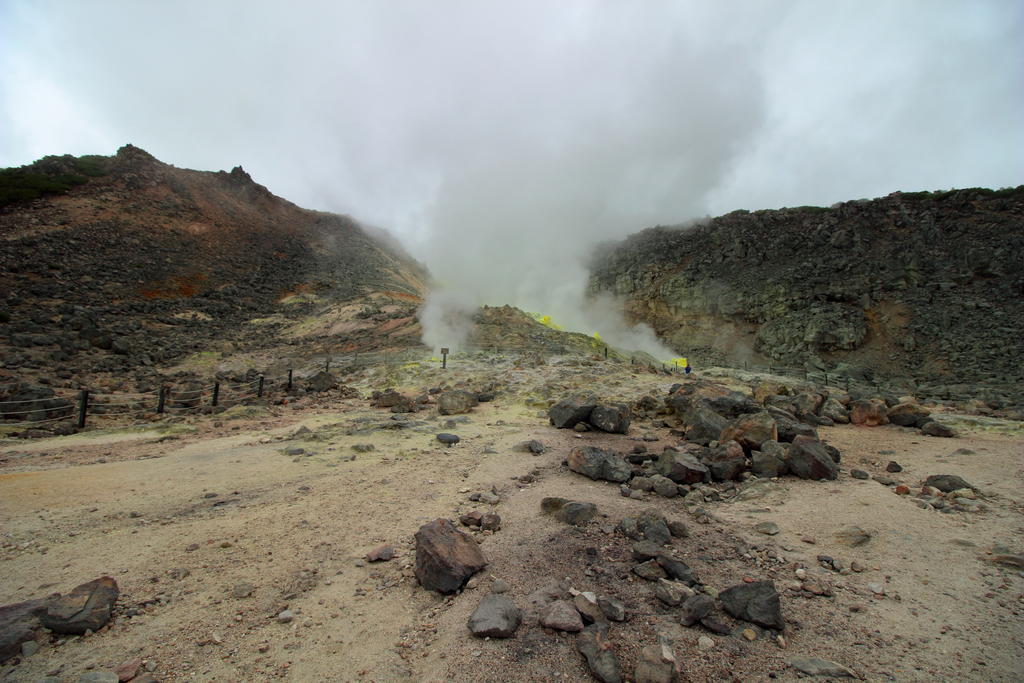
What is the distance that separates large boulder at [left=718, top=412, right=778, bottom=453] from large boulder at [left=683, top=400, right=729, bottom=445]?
69 centimetres

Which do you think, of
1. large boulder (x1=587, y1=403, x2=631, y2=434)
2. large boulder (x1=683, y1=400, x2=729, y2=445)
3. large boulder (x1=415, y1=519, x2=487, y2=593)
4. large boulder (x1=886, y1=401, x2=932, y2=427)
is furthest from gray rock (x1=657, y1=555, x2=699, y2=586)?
large boulder (x1=886, y1=401, x2=932, y2=427)

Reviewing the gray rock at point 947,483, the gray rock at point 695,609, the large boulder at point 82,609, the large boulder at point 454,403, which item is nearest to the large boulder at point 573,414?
the large boulder at point 454,403

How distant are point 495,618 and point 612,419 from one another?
6.95m

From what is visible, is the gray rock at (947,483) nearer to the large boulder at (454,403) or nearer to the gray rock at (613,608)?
the gray rock at (613,608)

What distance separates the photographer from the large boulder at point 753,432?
7.30m

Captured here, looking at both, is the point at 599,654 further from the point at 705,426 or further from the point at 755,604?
the point at 705,426

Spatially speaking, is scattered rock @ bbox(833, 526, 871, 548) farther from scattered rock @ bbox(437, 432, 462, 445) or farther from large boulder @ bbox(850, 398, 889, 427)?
large boulder @ bbox(850, 398, 889, 427)

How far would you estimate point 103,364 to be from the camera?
17844mm

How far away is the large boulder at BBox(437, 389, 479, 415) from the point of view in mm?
12164

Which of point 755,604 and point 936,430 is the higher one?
point 936,430

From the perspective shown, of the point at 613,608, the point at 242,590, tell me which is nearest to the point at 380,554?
the point at 242,590

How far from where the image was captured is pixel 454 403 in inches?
483

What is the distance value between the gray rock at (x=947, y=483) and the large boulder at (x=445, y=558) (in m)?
6.03

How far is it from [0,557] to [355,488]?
138 inches
